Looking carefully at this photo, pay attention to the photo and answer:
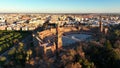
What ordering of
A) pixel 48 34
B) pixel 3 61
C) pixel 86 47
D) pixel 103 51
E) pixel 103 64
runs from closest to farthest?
pixel 103 64, pixel 103 51, pixel 86 47, pixel 3 61, pixel 48 34

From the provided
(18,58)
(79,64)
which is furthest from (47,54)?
(79,64)

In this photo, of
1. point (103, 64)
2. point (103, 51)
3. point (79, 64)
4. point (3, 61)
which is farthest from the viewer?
point (3, 61)

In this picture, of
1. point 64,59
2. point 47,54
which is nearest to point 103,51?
point 64,59

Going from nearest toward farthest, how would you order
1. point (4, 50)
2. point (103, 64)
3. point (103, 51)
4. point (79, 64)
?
point (79, 64), point (103, 64), point (103, 51), point (4, 50)

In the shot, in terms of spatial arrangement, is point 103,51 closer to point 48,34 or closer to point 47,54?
point 47,54

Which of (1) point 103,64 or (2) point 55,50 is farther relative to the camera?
(2) point 55,50

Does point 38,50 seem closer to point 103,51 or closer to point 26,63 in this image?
point 26,63

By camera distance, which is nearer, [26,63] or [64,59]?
[64,59]

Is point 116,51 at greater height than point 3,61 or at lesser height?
greater

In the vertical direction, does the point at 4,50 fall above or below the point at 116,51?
below
